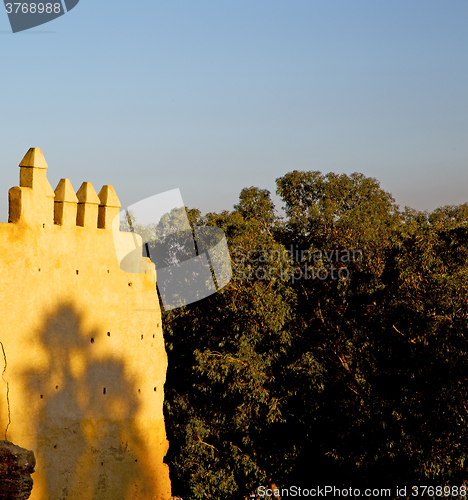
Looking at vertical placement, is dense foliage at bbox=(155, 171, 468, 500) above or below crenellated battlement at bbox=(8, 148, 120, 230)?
below

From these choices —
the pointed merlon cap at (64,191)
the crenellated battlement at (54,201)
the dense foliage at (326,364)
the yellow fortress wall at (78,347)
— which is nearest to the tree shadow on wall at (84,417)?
the yellow fortress wall at (78,347)

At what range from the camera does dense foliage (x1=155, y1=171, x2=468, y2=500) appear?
1398 cm

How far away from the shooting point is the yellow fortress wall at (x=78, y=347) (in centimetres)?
783

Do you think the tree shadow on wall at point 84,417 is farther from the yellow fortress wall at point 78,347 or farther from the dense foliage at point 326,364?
the dense foliage at point 326,364

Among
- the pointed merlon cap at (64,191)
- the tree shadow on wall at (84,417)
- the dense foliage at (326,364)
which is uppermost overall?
the pointed merlon cap at (64,191)

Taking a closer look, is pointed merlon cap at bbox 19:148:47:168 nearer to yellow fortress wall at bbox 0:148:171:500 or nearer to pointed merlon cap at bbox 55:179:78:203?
yellow fortress wall at bbox 0:148:171:500

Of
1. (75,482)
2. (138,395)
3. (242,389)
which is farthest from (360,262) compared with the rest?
(75,482)

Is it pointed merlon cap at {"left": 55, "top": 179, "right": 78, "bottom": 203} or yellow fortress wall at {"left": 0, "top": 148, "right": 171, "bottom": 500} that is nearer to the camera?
yellow fortress wall at {"left": 0, "top": 148, "right": 171, "bottom": 500}

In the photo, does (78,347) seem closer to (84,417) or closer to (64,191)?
(84,417)

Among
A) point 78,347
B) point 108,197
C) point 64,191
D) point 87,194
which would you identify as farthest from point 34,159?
point 78,347

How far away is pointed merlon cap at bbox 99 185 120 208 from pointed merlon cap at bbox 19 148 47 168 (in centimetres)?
125

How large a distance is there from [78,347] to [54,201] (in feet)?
6.98

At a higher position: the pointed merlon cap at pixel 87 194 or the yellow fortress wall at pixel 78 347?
the pointed merlon cap at pixel 87 194

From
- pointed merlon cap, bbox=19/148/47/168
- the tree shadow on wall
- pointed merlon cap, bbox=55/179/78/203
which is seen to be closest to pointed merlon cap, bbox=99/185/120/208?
pointed merlon cap, bbox=55/179/78/203
